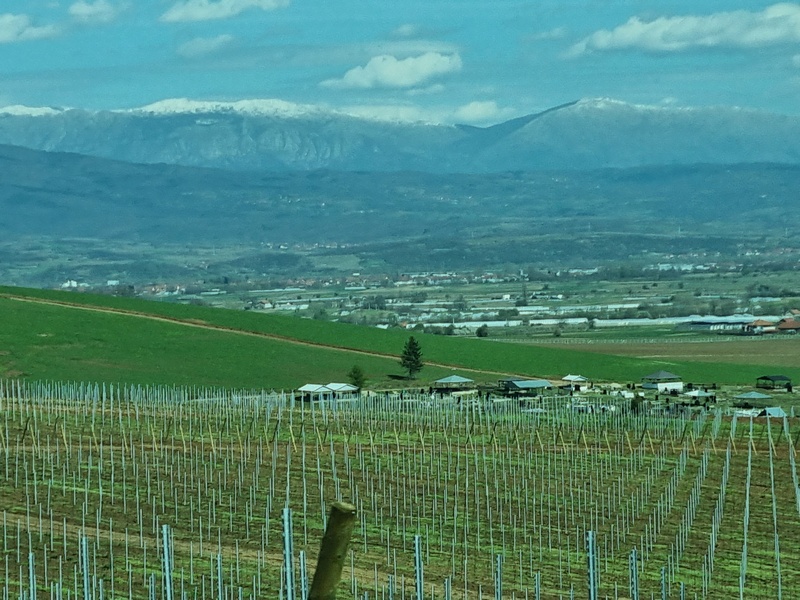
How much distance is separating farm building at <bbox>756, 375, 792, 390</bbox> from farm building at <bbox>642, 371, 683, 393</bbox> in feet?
12.1

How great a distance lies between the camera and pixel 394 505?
40062 millimetres

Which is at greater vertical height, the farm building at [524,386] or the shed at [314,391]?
the shed at [314,391]

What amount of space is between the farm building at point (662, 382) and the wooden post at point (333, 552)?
2773 inches

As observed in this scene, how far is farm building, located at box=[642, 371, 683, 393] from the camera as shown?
8162 centimetres

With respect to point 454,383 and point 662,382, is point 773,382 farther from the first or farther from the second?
point 454,383

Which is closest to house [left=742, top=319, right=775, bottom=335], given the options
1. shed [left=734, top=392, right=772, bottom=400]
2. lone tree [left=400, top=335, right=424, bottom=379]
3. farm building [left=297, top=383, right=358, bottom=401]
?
lone tree [left=400, top=335, right=424, bottom=379]

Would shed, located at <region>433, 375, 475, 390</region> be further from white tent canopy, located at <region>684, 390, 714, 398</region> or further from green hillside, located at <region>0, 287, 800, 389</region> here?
white tent canopy, located at <region>684, 390, 714, 398</region>

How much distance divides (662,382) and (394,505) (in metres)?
45.4

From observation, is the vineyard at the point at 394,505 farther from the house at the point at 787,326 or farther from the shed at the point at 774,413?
the house at the point at 787,326

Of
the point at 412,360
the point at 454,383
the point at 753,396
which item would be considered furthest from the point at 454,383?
the point at 753,396

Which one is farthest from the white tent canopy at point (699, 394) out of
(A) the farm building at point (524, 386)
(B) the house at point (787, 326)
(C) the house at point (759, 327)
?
(B) the house at point (787, 326)

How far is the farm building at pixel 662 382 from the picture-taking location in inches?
3214

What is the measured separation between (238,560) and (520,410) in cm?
3456

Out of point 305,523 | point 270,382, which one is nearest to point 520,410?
point 270,382
